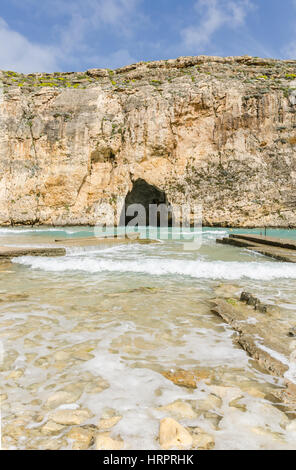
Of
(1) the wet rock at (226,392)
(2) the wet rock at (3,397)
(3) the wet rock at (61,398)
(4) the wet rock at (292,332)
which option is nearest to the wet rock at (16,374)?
(2) the wet rock at (3,397)

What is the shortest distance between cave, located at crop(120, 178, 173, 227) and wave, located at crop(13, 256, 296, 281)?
26.9 meters

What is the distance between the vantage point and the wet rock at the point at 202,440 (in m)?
1.65

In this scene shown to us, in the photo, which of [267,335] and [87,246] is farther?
[87,246]

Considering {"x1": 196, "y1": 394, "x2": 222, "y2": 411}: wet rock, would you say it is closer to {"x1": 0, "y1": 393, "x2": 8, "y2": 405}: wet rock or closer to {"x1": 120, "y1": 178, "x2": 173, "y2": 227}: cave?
{"x1": 0, "y1": 393, "x2": 8, "y2": 405}: wet rock

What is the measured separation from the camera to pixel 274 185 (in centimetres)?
3262

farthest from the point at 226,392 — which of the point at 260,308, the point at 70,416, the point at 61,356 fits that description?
the point at 260,308

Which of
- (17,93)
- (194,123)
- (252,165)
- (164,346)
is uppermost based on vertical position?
(17,93)

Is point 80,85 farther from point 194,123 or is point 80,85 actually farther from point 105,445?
point 105,445

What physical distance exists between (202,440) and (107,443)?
601mm

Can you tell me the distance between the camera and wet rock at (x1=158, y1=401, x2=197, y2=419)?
76.8 inches

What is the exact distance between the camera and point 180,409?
6.64ft

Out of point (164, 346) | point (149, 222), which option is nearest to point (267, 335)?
point (164, 346)

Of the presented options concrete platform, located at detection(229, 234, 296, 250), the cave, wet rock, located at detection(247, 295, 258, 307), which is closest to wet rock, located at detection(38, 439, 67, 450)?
wet rock, located at detection(247, 295, 258, 307)
